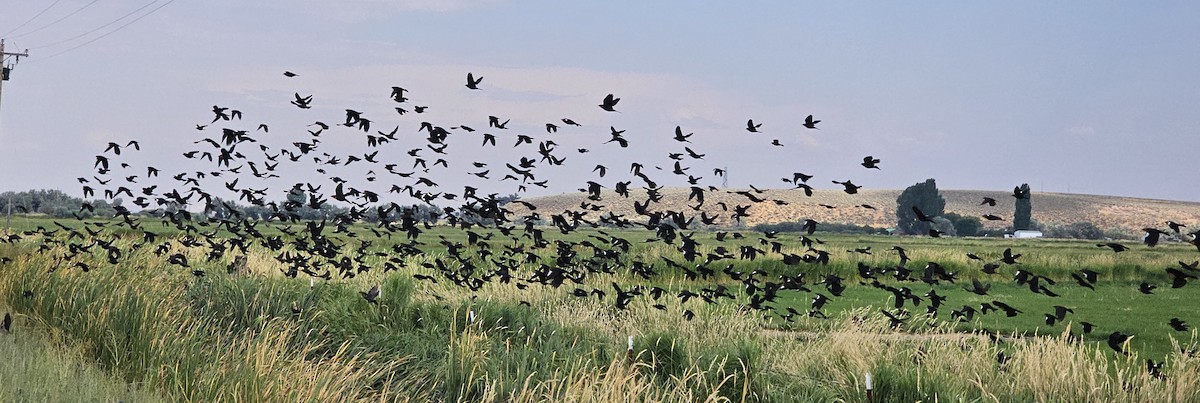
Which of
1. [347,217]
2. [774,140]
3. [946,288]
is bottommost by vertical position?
[946,288]

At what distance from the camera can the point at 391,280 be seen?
1334 centimetres

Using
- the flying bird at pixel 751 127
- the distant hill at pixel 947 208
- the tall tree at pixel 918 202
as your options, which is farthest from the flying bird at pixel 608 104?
the distant hill at pixel 947 208

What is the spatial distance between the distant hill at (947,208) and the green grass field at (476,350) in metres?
93.9

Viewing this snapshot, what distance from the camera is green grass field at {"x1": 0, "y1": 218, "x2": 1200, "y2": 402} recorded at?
8586 millimetres

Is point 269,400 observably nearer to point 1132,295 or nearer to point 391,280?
point 391,280

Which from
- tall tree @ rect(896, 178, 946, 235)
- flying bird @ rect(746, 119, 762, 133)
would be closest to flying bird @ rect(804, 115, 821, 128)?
flying bird @ rect(746, 119, 762, 133)

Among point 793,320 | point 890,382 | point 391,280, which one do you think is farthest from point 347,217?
point 793,320

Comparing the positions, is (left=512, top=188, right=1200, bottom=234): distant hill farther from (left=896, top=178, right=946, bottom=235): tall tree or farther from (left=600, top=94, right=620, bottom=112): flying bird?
(left=600, top=94, right=620, bottom=112): flying bird

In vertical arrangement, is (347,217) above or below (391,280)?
above

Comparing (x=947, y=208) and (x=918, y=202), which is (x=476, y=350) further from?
(x=947, y=208)

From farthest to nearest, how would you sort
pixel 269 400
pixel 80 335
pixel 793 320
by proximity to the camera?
pixel 793 320 → pixel 80 335 → pixel 269 400

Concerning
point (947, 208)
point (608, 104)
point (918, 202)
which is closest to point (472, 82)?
point (608, 104)

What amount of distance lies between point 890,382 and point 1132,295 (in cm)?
2009

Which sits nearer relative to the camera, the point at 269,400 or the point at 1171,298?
the point at 269,400
